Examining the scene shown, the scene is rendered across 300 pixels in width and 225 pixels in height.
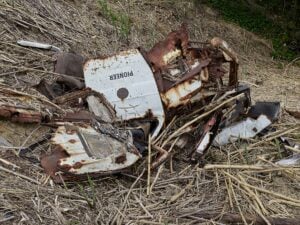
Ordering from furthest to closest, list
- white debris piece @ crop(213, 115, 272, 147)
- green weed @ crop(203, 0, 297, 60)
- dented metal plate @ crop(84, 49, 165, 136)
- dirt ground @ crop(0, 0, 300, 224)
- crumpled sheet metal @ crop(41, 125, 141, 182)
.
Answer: green weed @ crop(203, 0, 297, 60) < white debris piece @ crop(213, 115, 272, 147) < dented metal plate @ crop(84, 49, 165, 136) < crumpled sheet metal @ crop(41, 125, 141, 182) < dirt ground @ crop(0, 0, 300, 224)

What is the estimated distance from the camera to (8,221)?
2.97m

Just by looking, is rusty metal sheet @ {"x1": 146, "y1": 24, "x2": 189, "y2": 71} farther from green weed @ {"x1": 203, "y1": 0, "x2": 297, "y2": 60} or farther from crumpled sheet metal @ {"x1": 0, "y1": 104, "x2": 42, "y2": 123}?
green weed @ {"x1": 203, "y1": 0, "x2": 297, "y2": 60}

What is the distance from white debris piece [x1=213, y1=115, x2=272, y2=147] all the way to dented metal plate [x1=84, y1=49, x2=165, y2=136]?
514mm

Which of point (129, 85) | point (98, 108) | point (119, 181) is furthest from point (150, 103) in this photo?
point (119, 181)

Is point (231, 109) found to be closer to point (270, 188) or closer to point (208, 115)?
point (208, 115)

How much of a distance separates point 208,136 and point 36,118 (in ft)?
3.73

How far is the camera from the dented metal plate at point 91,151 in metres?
3.37

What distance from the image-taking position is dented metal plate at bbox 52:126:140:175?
11.1 feet

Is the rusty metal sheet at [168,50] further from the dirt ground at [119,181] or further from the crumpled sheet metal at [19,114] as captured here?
the crumpled sheet metal at [19,114]

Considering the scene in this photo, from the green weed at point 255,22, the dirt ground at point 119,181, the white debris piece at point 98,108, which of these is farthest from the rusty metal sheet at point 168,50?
the green weed at point 255,22

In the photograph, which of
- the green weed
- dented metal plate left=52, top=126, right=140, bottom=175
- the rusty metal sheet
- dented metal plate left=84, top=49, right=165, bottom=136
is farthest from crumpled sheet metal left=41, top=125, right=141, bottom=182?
the green weed

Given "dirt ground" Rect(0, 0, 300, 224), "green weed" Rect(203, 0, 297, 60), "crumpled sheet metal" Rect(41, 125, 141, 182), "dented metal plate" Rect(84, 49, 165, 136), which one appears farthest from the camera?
"green weed" Rect(203, 0, 297, 60)

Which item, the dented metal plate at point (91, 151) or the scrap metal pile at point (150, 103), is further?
the scrap metal pile at point (150, 103)

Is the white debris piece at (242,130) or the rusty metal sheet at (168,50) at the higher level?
the rusty metal sheet at (168,50)
